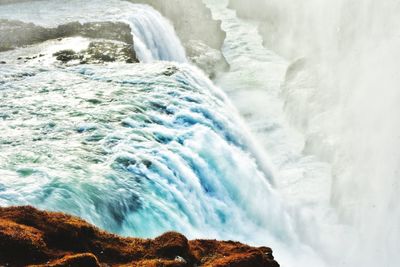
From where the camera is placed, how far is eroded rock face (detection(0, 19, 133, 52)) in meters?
23.6

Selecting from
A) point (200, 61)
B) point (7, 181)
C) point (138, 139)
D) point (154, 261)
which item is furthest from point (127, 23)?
point (154, 261)

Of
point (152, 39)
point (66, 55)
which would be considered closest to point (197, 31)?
point (152, 39)

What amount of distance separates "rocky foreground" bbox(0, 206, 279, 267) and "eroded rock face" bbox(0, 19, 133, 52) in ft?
55.1

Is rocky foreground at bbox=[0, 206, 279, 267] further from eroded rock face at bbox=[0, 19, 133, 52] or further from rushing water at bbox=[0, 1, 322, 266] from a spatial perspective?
eroded rock face at bbox=[0, 19, 133, 52]

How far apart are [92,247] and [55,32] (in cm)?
1991

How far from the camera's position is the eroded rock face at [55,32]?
23.6m

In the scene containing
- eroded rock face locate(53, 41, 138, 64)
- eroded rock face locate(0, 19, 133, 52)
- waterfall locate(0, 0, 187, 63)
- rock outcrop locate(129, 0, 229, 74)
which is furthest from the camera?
rock outcrop locate(129, 0, 229, 74)

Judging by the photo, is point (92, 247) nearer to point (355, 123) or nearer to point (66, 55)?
point (66, 55)

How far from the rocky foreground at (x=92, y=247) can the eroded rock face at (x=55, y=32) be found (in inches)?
661

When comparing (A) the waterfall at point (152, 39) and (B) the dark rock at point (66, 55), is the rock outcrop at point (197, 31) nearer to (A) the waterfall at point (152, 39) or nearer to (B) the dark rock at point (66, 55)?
(A) the waterfall at point (152, 39)

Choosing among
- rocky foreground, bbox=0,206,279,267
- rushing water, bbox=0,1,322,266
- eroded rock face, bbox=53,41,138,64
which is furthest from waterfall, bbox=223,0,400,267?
rocky foreground, bbox=0,206,279,267

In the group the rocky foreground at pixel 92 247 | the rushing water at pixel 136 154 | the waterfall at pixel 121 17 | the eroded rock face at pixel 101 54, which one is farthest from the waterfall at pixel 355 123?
the rocky foreground at pixel 92 247

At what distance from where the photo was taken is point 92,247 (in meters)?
A: 7.43

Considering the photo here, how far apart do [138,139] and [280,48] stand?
26844 mm
